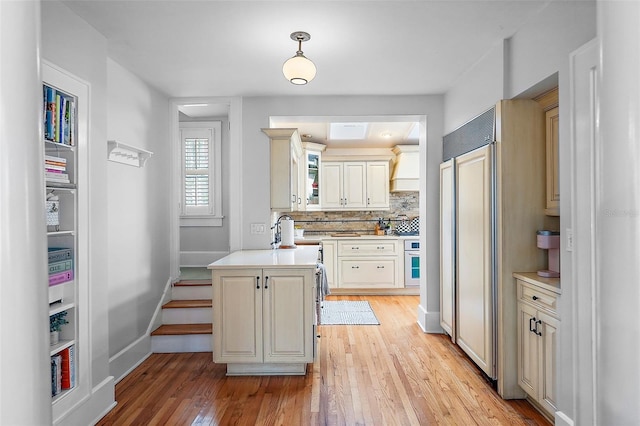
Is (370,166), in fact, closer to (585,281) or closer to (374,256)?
(374,256)

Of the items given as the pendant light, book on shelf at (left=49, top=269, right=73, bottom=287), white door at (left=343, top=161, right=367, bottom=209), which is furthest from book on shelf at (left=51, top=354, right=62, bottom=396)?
white door at (left=343, top=161, right=367, bottom=209)

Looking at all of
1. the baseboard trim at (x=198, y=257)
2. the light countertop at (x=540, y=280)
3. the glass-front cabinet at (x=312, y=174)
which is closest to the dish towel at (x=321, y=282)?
the light countertop at (x=540, y=280)

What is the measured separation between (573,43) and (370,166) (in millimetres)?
3998

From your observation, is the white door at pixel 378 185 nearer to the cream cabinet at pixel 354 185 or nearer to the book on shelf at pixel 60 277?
the cream cabinet at pixel 354 185

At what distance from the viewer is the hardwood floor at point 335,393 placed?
2213 millimetres

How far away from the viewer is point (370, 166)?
581 cm

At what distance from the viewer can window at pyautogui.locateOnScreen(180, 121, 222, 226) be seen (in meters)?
4.70

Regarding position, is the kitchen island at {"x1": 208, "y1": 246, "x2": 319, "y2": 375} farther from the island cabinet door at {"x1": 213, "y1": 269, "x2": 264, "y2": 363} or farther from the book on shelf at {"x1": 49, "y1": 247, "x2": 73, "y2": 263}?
the book on shelf at {"x1": 49, "y1": 247, "x2": 73, "y2": 263}

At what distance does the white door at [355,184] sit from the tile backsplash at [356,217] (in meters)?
0.31

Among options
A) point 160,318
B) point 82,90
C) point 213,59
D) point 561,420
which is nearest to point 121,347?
point 160,318

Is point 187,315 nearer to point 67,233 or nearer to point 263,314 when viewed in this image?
point 263,314

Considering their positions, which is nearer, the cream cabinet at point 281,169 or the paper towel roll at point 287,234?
the cream cabinet at point 281,169

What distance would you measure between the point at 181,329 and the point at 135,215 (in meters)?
1.14

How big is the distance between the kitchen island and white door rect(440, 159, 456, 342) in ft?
4.54
